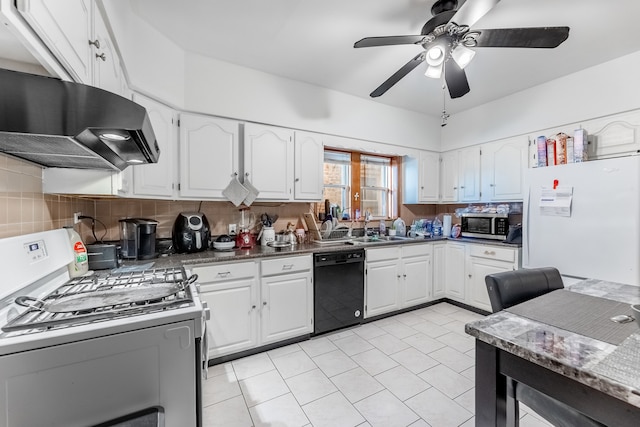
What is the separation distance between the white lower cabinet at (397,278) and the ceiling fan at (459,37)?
1.80 meters

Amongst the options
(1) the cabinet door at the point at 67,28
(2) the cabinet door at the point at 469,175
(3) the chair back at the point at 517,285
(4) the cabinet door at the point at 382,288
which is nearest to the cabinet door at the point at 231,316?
(4) the cabinet door at the point at 382,288

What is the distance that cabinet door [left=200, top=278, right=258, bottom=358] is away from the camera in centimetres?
208

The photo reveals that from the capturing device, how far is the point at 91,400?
92cm

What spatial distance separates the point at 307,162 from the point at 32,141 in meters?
2.11

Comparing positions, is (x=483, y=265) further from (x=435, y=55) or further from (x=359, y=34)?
(x=359, y=34)

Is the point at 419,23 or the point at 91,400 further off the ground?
the point at 419,23

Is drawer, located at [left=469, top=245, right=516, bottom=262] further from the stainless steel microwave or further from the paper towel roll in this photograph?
the paper towel roll

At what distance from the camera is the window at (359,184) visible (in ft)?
11.2

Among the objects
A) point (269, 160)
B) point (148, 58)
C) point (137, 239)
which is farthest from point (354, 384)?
point (148, 58)

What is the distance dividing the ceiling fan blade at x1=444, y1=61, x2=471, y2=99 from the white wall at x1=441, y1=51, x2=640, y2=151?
1.47 meters

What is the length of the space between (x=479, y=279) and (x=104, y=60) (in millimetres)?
3758

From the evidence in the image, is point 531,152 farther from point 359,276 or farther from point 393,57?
point 359,276

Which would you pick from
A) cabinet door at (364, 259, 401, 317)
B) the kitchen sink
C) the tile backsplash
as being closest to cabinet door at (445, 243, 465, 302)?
the kitchen sink

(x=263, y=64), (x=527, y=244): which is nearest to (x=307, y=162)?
(x=263, y=64)
